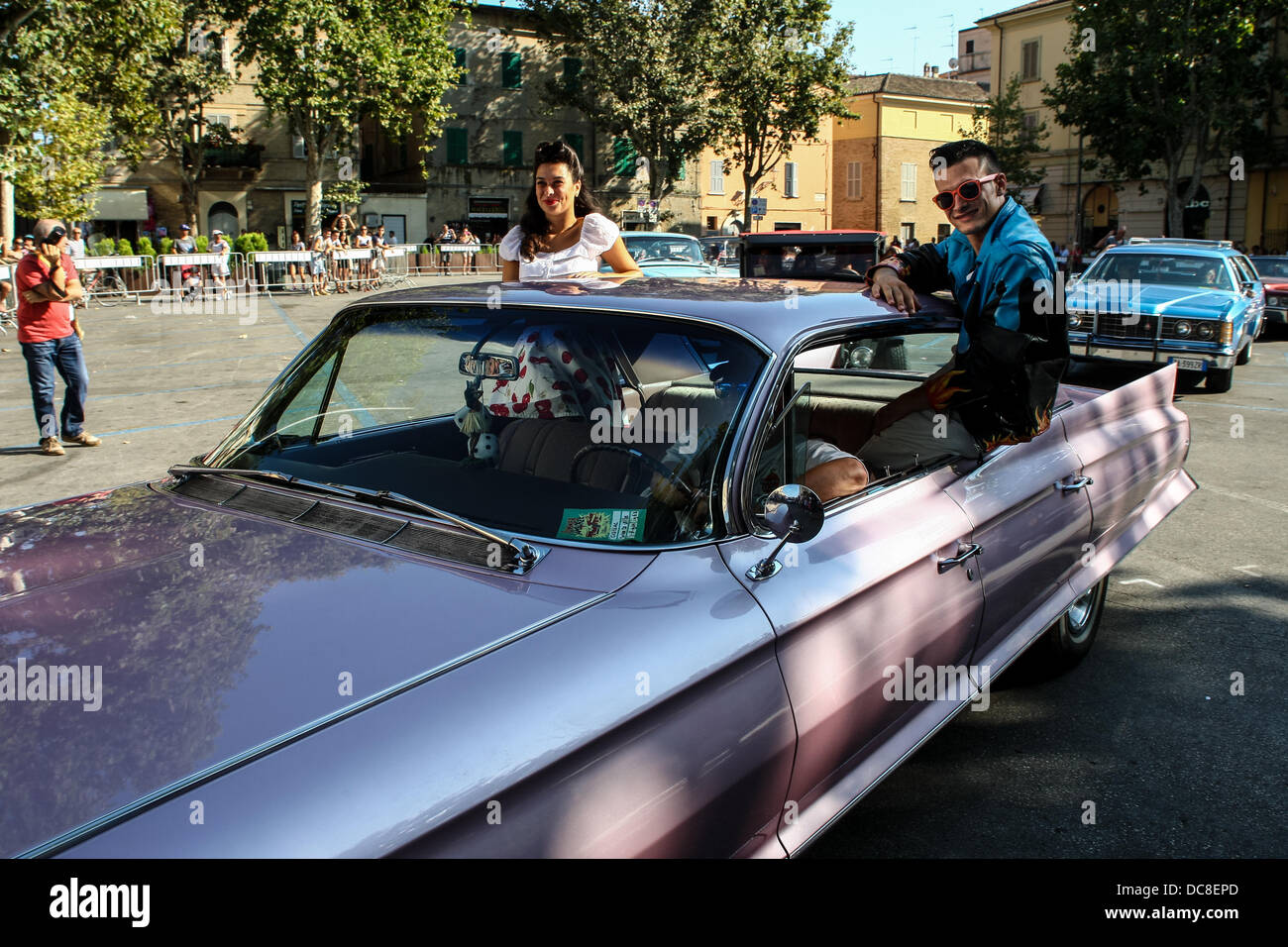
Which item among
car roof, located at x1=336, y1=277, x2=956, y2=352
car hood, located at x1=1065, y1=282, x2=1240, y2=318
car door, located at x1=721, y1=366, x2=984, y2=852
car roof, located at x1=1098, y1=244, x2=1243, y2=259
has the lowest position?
car door, located at x1=721, y1=366, x2=984, y2=852

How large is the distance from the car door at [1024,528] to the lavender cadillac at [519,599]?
0.01 metres

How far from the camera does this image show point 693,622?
2133mm

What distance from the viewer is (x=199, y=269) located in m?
Answer: 27.7

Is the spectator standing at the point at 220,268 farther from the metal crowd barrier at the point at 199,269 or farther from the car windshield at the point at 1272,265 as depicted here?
the car windshield at the point at 1272,265

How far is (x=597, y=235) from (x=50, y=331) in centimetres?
633

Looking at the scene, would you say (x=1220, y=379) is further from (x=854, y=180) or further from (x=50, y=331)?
(x=854, y=180)

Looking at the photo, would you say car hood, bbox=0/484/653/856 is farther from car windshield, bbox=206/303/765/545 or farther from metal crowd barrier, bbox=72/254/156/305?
metal crowd barrier, bbox=72/254/156/305

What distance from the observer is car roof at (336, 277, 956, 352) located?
2.68 metres

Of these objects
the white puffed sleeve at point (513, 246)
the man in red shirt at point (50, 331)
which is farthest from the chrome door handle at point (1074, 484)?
the man in red shirt at point (50, 331)

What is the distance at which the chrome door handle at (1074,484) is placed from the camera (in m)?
3.58

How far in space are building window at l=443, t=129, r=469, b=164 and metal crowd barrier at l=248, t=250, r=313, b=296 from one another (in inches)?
727

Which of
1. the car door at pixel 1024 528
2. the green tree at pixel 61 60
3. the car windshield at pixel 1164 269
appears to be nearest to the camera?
the car door at pixel 1024 528

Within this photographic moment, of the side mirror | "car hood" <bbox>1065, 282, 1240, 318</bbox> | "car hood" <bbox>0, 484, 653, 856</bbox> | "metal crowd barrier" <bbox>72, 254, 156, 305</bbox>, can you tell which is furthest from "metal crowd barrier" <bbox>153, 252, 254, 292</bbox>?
the side mirror
